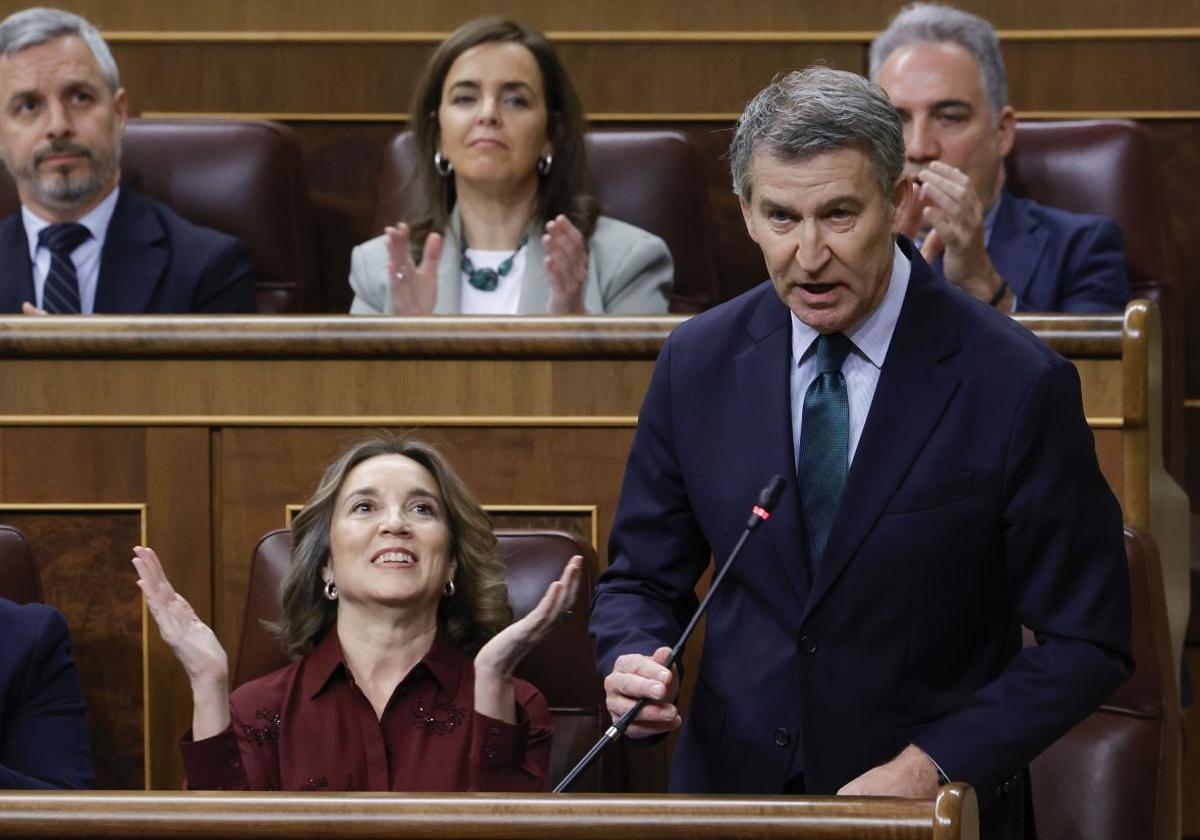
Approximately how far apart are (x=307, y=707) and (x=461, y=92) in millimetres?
600

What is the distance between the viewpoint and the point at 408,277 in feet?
4.64

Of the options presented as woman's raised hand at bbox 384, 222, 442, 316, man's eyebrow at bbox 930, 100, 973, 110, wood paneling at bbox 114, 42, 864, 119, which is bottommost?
woman's raised hand at bbox 384, 222, 442, 316

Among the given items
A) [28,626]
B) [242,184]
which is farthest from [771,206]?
[242,184]

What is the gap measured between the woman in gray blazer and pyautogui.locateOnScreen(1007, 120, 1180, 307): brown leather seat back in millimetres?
334

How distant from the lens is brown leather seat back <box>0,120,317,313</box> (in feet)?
5.17

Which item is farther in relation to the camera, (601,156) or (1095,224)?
(601,156)

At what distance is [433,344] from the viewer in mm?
1186

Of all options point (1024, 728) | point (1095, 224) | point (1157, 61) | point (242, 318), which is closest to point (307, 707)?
point (242, 318)

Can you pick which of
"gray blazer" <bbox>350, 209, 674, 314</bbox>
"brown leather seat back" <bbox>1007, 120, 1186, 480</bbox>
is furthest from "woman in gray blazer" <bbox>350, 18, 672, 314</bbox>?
"brown leather seat back" <bbox>1007, 120, 1186, 480</bbox>

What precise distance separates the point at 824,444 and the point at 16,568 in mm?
523

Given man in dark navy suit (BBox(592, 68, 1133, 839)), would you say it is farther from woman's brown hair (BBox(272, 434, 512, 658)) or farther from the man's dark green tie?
woman's brown hair (BBox(272, 434, 512, 658))

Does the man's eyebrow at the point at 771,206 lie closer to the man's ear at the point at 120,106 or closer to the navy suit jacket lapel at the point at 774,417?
the navy suit jacket lapel at the point at 774,417

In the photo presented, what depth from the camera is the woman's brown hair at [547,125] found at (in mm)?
1503

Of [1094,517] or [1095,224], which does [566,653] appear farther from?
[1095,224]
